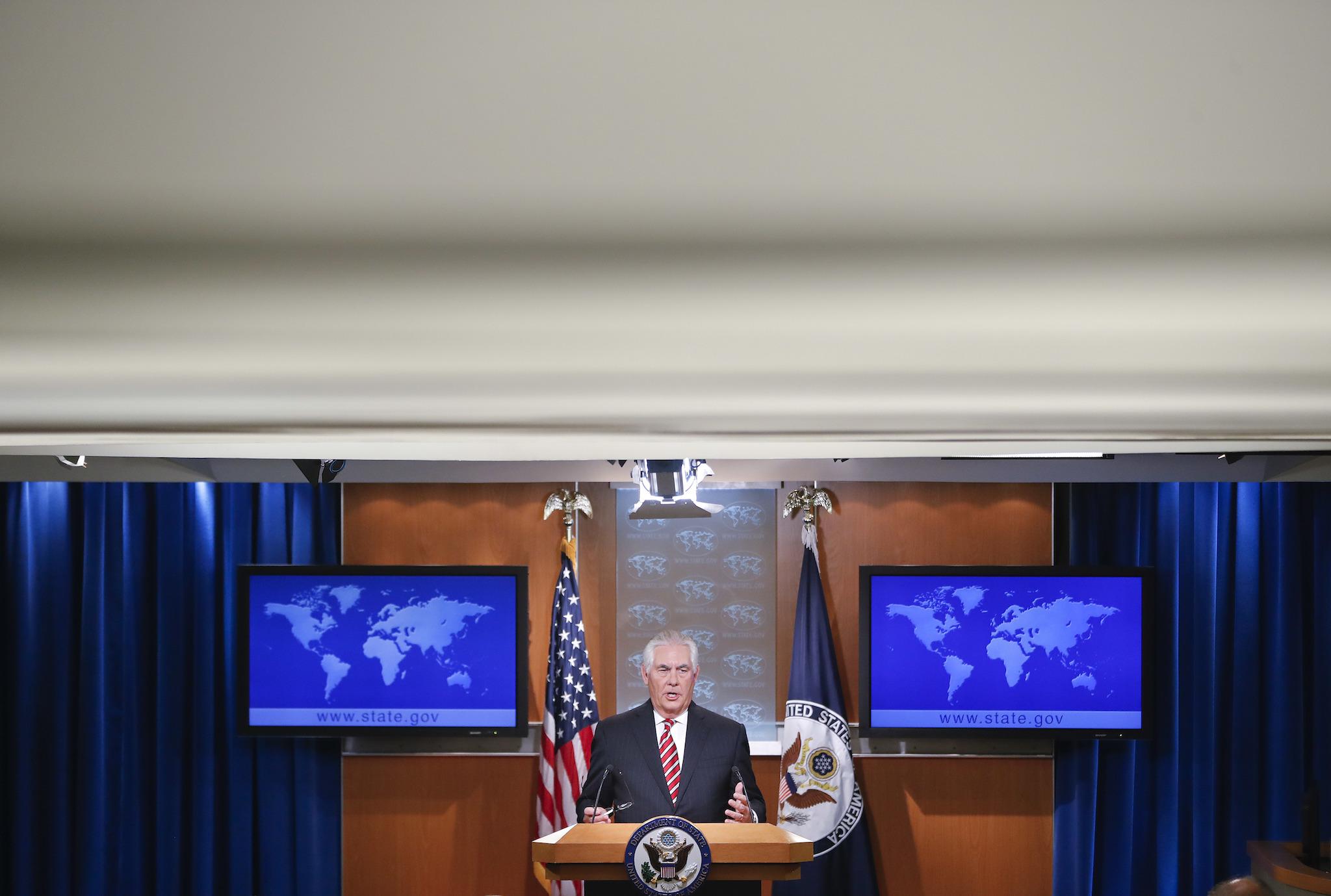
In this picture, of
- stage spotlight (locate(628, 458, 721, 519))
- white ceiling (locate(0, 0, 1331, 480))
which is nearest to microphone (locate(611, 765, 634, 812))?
stage spotlight (locate(628, 458, 721, 519))

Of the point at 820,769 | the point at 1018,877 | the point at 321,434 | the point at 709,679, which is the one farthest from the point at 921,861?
the point at 321,434

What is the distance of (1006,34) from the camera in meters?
0.17

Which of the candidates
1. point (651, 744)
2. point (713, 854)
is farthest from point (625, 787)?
point (713, 854)

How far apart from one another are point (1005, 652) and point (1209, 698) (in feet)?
3.70

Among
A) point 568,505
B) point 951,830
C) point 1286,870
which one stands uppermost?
point 568,505

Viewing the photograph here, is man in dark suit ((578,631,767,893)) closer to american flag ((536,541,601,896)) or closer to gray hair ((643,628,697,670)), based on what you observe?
gray hair ((643,628,697,670))

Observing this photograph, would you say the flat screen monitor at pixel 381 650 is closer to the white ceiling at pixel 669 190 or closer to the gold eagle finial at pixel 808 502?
the gold eagle finial at pixel 808 502

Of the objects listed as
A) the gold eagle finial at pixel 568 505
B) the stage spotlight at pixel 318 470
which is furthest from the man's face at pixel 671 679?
the stage spotlight at pixel 318 470

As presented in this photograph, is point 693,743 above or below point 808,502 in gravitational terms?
below

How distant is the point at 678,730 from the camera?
14.8 ft

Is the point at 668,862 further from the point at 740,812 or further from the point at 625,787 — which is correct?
the point at 625,787

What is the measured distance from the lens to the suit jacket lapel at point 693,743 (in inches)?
170

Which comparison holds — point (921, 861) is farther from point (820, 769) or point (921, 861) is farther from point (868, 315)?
point (868, 315)

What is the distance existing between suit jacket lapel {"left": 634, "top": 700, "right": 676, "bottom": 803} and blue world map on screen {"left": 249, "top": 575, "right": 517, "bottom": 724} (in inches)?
28.7
